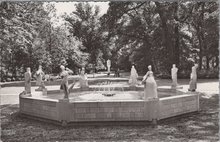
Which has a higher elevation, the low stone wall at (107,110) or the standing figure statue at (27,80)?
the standing figure statue at (27,80)

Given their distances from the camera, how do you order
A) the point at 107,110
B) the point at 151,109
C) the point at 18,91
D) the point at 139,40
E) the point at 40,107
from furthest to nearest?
1. the point at 139,40
2. the point at 18,91
3. the point at 40,107
4. the point at 151,109
5. the point at 107,110

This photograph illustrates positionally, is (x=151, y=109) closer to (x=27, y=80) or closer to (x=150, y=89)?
(x=150, y=89)

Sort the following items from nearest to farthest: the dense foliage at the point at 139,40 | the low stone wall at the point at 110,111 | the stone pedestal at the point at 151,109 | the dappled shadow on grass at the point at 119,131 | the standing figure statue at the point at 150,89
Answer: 1. the dappled shadow on grass at the point at 119,131
2. the low stone wall at the point at 110,111
3. the stone pedestal at the point at 151,109
4. the standing figure statue at the point at 150,89
5. the dense foliage at the point at 139,40

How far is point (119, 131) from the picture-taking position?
10617 mm

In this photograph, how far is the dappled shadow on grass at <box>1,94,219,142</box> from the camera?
9.80 meters

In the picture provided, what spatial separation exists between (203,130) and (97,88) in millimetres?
10785

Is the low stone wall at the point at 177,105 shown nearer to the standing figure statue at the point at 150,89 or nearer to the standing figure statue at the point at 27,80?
the standing figure statue at the point at 150,89

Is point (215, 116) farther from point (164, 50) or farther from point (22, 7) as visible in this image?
point (164, 50)

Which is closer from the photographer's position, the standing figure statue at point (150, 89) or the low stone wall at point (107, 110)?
the low stone wall at point (107, 110)

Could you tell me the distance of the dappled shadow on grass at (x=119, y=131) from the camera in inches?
386

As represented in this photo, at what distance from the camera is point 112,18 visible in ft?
123

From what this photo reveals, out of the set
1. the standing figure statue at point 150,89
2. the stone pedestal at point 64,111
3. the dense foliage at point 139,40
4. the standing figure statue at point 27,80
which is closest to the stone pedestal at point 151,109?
the standing figure statue at point 150,89

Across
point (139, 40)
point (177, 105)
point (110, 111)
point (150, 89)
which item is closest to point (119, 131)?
point (110, 111)

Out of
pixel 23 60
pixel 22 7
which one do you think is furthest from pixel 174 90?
pixel 23 60
